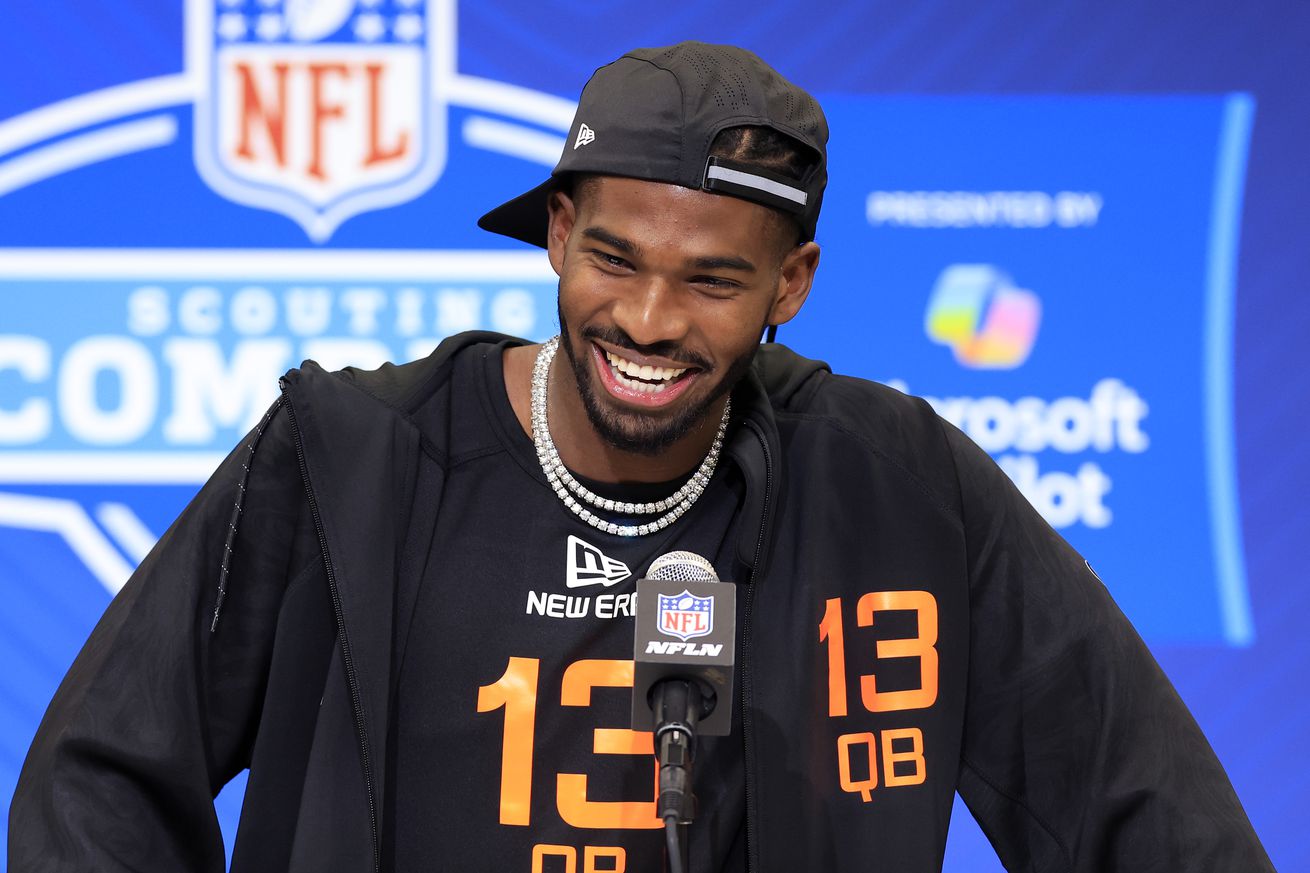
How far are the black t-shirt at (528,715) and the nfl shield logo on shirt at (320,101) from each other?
1079 mm

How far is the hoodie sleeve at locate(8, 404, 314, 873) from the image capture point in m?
1.39

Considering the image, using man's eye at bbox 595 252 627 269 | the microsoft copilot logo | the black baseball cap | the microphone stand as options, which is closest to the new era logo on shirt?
the black baseball cap

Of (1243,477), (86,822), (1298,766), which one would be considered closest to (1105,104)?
(1243,477)

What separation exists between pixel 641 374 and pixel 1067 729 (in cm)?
60

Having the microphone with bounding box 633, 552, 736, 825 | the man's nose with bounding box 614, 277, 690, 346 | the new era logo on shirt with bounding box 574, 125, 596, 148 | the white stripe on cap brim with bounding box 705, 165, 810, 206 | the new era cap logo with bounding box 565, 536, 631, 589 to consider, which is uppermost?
the new era logo on shirt with bounding box 574, 125, 596, 148

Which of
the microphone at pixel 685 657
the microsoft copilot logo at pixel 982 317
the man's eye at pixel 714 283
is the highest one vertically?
the microsoft copilot logo at pixel 982 317

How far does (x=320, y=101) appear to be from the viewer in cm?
255

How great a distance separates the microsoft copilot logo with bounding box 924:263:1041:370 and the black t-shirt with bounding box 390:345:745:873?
3.64 feet

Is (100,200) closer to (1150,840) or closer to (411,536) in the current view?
(411,536)

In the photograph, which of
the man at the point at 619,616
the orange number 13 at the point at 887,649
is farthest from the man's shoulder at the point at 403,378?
the orange number 13 at the point at 887,649

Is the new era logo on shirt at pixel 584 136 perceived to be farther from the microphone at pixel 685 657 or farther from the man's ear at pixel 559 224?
the microphone at pixel 685 657

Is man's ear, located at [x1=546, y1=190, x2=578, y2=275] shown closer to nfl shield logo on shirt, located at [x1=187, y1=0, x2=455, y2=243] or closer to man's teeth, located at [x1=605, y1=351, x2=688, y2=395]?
man's teeth, located at [x1=605, y1=351, x2=688, y2=395]

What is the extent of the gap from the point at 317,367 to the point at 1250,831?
3.52 feet

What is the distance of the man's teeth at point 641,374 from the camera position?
1.56 metres
